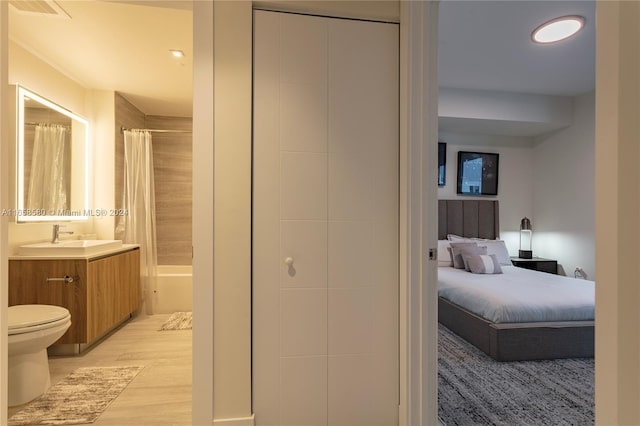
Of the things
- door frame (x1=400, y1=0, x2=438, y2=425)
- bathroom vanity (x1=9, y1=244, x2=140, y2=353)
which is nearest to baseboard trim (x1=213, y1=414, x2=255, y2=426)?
door frame (x1=400, y1=0, x2=438, y2=425)

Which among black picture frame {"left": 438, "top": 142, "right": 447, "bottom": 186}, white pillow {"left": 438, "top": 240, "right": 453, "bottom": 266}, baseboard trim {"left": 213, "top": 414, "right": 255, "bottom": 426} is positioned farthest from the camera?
black picture frame {"left": 438, "top": 142, "right": 447, "bottom": 186}

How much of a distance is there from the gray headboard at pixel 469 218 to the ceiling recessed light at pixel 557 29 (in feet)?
7.38

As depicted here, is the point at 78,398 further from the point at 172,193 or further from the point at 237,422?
the point at 172,193

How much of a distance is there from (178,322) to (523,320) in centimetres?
321

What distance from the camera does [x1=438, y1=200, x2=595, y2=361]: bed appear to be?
7.83ft

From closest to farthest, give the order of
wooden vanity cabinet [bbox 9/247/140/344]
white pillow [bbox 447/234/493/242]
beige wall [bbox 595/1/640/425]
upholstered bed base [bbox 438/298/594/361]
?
beige wall [bbox 595/1/640/425]
wooden vanity cabinet [bbox 9/247/140/344]
upholstered bed base [bbox 438/298/594/361]
white pillow [bbox 447/234/493/242]

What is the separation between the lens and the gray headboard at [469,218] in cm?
442

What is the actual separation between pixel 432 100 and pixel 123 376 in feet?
8.59

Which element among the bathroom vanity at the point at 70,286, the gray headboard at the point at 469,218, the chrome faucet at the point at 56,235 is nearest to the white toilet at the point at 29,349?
the bathroom vanity at the point at 70,286

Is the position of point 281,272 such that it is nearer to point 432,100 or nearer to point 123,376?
point 432,100

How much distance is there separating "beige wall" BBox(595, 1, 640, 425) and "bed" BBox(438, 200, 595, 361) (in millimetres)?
2113

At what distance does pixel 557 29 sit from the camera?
250 centimetres

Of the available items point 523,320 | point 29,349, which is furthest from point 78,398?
point 523,320

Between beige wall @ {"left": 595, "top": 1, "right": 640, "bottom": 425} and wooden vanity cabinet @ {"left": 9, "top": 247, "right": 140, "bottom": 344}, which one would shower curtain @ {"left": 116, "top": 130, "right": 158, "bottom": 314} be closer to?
wooden vanity cabinet @ {"left": 9, "top": 247, "right": 140, "bottom": 344}
